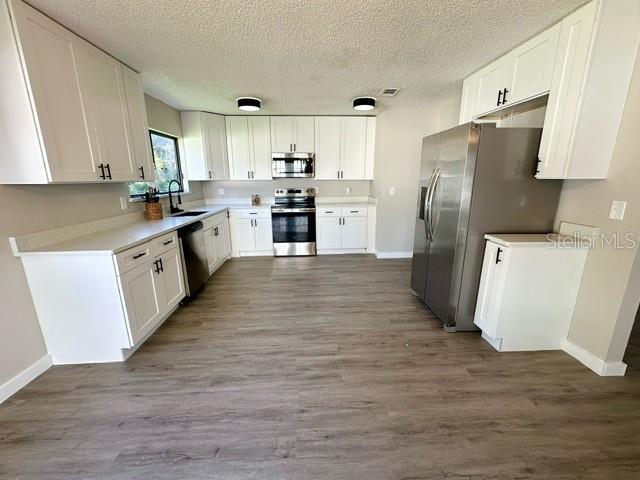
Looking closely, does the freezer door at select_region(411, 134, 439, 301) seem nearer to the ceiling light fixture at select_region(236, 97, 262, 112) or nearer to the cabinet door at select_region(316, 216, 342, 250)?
the cabinet door at select_region(316, 216, 342, 250)

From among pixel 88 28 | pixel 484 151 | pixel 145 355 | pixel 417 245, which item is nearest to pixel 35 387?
pixel 145 355

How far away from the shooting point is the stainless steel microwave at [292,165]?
4.66 m

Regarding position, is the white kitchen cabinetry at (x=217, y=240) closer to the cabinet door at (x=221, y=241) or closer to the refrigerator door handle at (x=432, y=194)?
the cabinet door at (x=221, y=241)

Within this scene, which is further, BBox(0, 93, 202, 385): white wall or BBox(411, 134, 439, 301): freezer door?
BBox(411, 134, 439, 301): freezer door

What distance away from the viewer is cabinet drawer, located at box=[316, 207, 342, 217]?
4.61 metres

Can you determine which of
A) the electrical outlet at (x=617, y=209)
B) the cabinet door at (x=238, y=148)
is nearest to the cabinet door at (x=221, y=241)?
the cabinet door at (x=238, y=148)

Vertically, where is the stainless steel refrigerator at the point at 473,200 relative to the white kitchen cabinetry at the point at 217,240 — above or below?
above

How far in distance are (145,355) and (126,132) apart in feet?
6.80

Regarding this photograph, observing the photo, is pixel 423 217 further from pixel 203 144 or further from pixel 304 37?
pixel 203 144

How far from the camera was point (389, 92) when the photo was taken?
3322 millimetres

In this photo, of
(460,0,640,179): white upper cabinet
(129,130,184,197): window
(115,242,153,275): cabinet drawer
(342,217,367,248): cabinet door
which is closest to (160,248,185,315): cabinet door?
(115,242,153,275): cabinet drawer

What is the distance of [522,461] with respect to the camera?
1.32 meters

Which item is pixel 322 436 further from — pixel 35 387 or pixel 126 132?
pixel 126 132

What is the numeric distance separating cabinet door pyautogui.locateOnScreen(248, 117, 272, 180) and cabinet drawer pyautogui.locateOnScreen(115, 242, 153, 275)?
280cm
